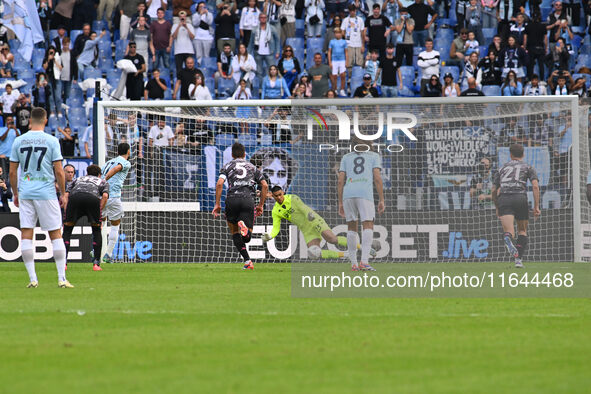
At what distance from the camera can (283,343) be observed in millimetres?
6988

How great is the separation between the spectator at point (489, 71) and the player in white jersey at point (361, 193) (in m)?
10.7

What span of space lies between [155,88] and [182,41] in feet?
6.22

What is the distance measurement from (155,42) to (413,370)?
821 inches

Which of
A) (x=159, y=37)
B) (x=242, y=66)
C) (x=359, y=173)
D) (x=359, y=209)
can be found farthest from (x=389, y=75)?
(x=359, y=209)

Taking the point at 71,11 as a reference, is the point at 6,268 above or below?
below

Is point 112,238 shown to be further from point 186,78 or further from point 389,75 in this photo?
point 389,75

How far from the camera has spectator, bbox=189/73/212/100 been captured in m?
24.0

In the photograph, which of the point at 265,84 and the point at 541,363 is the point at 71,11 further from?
the point at 541,363

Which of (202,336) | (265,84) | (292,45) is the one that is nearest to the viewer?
(202,336)

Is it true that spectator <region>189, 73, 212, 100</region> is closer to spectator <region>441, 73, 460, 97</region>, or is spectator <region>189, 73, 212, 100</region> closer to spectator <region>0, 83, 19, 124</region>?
spectator <region>0, 83, 19, 124</region>

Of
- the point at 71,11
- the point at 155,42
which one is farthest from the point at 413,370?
the point at 71,11

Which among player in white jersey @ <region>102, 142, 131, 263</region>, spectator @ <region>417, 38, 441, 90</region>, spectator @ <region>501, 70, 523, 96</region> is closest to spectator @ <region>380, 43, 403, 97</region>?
spectator @ <region>417, 38, 441, 90</region>

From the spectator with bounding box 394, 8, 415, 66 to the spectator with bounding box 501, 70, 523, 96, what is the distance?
2805mm

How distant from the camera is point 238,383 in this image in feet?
17.5
